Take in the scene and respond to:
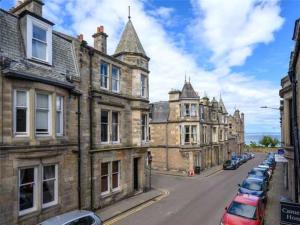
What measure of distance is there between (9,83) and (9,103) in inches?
35.6

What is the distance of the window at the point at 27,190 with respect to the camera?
40.6 ft

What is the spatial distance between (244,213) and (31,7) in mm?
15157

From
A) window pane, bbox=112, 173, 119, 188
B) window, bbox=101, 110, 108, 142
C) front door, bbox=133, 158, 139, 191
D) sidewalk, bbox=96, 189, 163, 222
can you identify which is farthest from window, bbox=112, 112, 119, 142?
sidewalk, bbox=96, 189, 163, 222

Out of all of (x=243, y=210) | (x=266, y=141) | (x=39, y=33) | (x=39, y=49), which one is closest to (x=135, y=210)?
(x=243, y=210)

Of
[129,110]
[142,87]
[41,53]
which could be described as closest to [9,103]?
[41,53]

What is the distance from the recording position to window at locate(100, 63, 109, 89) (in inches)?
729

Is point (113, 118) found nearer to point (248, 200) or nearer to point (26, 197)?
point (26, 197)

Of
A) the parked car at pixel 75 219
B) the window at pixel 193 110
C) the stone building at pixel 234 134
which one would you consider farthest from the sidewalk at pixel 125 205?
the stone building at pixel 234 134

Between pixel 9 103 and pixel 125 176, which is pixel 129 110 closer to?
pixel 125 176

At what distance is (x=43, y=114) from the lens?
44.4ft

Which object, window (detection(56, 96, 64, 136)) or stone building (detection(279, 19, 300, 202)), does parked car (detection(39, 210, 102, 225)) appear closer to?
window (detection(56, 96, 64, 136))

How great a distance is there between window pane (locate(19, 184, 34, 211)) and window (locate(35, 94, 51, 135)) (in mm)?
2663

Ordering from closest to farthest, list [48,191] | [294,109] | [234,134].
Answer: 1. [48,191]
2. [294,109]
3. [234,134]

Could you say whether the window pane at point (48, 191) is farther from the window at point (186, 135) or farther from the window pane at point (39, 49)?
the window at point (186, 135)
